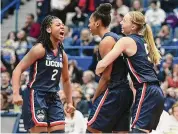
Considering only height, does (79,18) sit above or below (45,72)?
above

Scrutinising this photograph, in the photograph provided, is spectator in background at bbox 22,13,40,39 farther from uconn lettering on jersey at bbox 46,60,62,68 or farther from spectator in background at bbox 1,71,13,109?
uconn lettering on jersey at bbox 46,60,62,68

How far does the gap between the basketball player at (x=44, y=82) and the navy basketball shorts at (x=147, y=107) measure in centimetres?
107

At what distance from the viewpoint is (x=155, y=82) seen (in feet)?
25.7

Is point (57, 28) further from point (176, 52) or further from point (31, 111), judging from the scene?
point (176, 52)

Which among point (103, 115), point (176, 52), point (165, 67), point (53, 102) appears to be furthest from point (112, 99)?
point (176, 52)

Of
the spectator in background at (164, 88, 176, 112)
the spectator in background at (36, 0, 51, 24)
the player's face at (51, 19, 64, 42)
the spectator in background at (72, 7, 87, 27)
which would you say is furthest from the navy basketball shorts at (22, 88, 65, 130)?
the spectator in background at (36, 0, 51, 24)

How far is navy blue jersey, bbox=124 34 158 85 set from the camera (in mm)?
7797

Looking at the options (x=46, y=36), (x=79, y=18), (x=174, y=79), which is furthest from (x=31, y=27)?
(x=46, y=36)

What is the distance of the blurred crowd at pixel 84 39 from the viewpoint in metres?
13.3

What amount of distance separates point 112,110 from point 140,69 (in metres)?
0.61

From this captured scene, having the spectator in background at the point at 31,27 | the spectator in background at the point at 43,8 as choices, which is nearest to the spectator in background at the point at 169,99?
the spectator in background at the point at 31,27

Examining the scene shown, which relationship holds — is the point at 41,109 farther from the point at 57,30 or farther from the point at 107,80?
the point at 57,30

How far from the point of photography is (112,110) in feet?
26.1

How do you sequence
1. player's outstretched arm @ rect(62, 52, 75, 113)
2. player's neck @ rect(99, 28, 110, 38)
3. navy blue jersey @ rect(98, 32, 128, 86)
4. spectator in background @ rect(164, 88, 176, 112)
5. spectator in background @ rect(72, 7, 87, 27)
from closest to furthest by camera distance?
navy blue jersey @ rect(98, 32, 128, 86) → player's neck @ rect(99, 28, 110, 38) → player's outstretched arm @ rect(62, 52, 75, 113) → spectator in background @ rect(164, 88, 176, 112) → spectator in background @ rect(72, 7, 87, 27)
